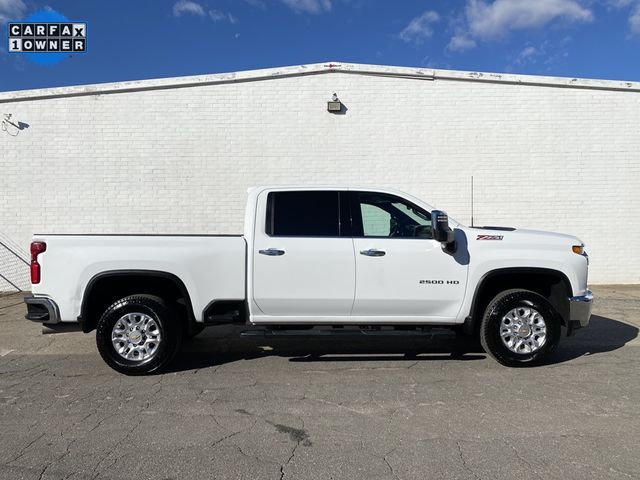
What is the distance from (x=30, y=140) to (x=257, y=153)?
5.04m

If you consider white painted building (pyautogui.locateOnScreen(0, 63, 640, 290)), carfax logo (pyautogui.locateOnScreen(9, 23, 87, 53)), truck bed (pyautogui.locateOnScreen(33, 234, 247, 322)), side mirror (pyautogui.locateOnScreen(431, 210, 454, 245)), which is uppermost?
carfax logo (pyautogui.locateOnScreen(9, 23, 87, 53))

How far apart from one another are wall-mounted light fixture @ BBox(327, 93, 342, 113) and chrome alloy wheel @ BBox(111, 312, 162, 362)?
7101mm

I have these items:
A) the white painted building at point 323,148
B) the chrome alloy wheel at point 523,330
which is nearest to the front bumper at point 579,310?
the chrome alloy wheel at point 523,330

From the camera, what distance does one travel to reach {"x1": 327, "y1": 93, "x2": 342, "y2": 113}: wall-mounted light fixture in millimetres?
10609

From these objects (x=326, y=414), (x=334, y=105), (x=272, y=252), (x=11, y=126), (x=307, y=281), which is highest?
(x=334, y=105)

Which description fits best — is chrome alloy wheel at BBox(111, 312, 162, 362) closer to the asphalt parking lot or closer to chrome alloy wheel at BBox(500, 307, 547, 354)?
the asphalt parking lot

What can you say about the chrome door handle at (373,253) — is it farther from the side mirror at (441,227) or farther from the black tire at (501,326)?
the black tire at (501,326)

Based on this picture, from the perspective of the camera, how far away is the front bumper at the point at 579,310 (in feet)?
16.9

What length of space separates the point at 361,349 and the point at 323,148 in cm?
597

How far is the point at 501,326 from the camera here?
201 inches

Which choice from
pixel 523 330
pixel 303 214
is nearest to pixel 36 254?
pixel 303 214

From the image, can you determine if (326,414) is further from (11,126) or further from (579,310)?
(11,126)

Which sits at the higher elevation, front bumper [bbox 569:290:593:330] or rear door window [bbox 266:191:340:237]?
rear door window [bbox 266:191:340:237]

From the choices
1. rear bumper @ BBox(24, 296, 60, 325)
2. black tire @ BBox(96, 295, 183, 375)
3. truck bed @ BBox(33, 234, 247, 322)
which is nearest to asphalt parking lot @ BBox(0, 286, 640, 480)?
black tire @ BBox(96, 295, 183, 375)
